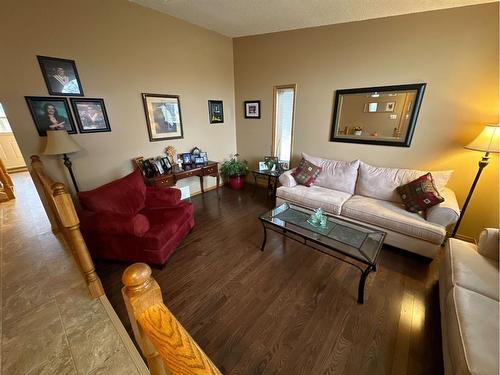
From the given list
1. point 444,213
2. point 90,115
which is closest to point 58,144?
point 90,115

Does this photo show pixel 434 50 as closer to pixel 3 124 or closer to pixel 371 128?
pixel 371 128

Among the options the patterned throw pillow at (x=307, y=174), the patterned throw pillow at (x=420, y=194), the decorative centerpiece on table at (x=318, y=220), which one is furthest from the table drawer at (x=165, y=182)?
the patterned throw pillow at (x=420, y=194)

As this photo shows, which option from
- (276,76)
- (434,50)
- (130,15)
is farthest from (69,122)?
(434,50)

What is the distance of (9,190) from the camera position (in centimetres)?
349

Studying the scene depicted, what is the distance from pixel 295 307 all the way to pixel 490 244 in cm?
157

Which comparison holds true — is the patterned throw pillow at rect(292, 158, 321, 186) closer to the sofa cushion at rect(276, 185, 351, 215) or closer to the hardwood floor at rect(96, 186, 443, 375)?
the sofa cushion at rect(276, 185, 351, 215)

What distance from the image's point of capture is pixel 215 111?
3914 mm

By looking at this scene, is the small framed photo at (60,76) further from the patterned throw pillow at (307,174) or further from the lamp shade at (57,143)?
the patterned throw pillow at (307,174)

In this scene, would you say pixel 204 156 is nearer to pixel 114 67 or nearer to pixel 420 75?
pixel 114 67

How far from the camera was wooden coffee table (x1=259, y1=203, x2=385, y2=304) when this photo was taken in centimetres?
168

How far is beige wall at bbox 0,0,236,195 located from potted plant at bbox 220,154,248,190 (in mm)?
519

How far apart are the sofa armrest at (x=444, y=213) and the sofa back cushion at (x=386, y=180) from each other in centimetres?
35

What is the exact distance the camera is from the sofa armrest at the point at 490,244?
153 cm

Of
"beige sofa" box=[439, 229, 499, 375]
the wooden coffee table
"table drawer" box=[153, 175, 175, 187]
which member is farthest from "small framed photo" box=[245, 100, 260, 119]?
"beige sofa" box=[439, 229, 499, 375]
